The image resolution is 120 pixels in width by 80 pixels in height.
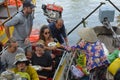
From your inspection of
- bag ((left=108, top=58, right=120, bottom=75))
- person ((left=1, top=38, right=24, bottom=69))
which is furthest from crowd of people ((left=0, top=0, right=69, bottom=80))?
bag ((left=108, top=58, right=120, bottom=75))

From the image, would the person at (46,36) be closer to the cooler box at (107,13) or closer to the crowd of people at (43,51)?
the crowd of people at (43,51)

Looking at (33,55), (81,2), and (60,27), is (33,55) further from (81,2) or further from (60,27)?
(81,2)

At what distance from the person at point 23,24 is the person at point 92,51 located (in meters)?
1.00

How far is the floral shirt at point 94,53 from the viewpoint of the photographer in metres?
5.81

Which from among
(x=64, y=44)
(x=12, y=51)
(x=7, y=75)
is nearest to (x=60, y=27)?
(x=64, y=44)

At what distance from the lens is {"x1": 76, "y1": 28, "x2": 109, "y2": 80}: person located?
19.0 ft

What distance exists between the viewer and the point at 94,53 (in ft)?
19.2

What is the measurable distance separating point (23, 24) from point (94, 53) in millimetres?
1413

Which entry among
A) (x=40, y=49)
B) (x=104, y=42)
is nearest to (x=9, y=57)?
(x=40, y=49)

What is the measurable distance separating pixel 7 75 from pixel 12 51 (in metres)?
1.29

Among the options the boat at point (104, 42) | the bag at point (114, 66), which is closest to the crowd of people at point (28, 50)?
the boat at point (104, 42)

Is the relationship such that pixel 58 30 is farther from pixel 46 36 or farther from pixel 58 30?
pixel 46 36

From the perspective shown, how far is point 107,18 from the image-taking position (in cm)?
852

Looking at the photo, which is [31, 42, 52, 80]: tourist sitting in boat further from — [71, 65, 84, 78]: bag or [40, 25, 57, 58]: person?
[71, 65, 84, 78]: bag
